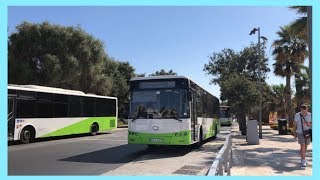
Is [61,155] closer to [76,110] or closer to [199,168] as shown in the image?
[199,168]

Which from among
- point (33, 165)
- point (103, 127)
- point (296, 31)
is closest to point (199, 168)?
point (33, 165)

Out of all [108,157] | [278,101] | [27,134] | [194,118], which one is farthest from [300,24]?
[278,101]

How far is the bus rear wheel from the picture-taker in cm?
2094

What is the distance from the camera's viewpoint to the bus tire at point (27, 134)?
2095cm

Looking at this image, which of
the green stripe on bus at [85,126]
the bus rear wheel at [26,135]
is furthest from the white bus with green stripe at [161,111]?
the green stripe on bus at [85,126]

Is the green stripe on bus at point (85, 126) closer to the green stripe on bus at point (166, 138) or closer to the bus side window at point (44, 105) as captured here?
the bus side window at point (44, 105)

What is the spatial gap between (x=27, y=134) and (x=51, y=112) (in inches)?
94.2

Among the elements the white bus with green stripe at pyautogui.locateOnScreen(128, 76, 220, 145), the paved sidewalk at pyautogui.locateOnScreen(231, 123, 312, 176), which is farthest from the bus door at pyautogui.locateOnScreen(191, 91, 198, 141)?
the paved sidewalk at pyautogui.locateOnScreen(231, 123, 312, 176)

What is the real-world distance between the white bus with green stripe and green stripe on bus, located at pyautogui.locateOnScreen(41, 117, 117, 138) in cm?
863

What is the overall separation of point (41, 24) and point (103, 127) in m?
14.2

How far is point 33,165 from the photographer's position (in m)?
12.8

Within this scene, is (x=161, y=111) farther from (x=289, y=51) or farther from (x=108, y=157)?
(x=289, y=51)

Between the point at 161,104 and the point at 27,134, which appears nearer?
the point at 161,104

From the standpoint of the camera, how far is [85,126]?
27172 millimetres
